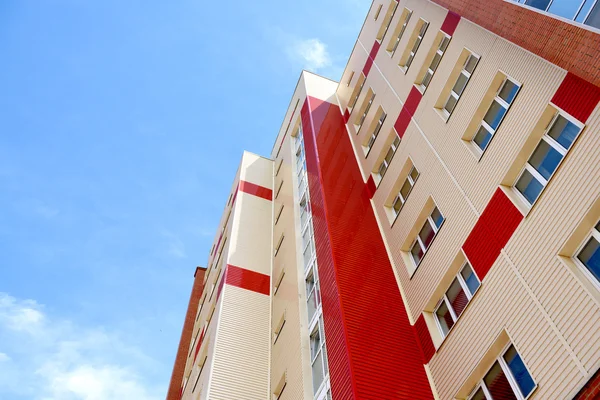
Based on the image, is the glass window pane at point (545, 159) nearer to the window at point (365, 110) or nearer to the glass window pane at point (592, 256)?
the glass window pane at point (592, 256)

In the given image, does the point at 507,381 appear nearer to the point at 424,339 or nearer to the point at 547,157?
the point at 424,339

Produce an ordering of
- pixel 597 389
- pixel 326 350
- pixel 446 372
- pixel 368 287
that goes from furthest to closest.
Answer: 1. pixel 368 287
2. pixel 326 350
3. pixel 446 372
4. pixel 597 389

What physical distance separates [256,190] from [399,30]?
11300 millimetres

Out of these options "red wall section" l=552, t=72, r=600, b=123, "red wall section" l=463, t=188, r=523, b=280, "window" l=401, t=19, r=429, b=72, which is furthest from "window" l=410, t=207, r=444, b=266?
"window" l=401, t=19, r=429, b=72

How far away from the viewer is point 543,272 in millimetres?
8789

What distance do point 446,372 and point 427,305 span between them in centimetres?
206

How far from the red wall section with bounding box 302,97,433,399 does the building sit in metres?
0.06

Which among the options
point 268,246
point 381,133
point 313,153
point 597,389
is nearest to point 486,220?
point 597,389

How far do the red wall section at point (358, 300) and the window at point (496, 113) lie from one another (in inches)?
183

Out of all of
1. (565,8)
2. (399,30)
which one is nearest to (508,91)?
(565,8)

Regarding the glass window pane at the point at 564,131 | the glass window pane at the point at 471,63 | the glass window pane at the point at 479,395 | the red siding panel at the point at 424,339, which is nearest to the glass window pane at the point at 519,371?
the glass window pane at the point at 479,395

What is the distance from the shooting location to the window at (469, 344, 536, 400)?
28.3 feet

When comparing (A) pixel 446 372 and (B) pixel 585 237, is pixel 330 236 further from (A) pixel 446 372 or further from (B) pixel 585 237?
(B) pixel 585 237

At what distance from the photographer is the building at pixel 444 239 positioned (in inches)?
341
